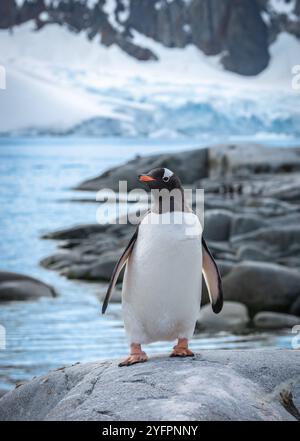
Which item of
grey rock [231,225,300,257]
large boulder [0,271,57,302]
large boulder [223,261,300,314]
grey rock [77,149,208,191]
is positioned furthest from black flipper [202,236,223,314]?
grey rock [77,149,208,191]

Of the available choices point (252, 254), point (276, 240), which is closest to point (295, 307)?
point (252, 254)

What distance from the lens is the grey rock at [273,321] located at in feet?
20.8

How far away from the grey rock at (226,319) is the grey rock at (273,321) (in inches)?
4.1

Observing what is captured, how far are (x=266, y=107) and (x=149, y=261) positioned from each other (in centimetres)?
4746

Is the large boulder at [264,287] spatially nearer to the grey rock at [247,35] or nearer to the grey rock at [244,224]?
the grey rock at [244,224]

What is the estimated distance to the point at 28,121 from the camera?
71.7 meters

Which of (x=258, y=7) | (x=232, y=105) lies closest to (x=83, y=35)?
(x=258, y=7)

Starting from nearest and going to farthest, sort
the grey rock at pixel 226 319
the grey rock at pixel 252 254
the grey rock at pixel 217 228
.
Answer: the grey rock at pixel 226 319, the grey rock at pixel 252 254, the grey rock at pixel 217 228

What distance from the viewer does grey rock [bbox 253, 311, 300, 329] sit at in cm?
635

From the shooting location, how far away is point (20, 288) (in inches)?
299

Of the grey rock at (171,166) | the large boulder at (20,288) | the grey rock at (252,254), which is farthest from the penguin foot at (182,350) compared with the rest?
the grey rock at (171,166)
